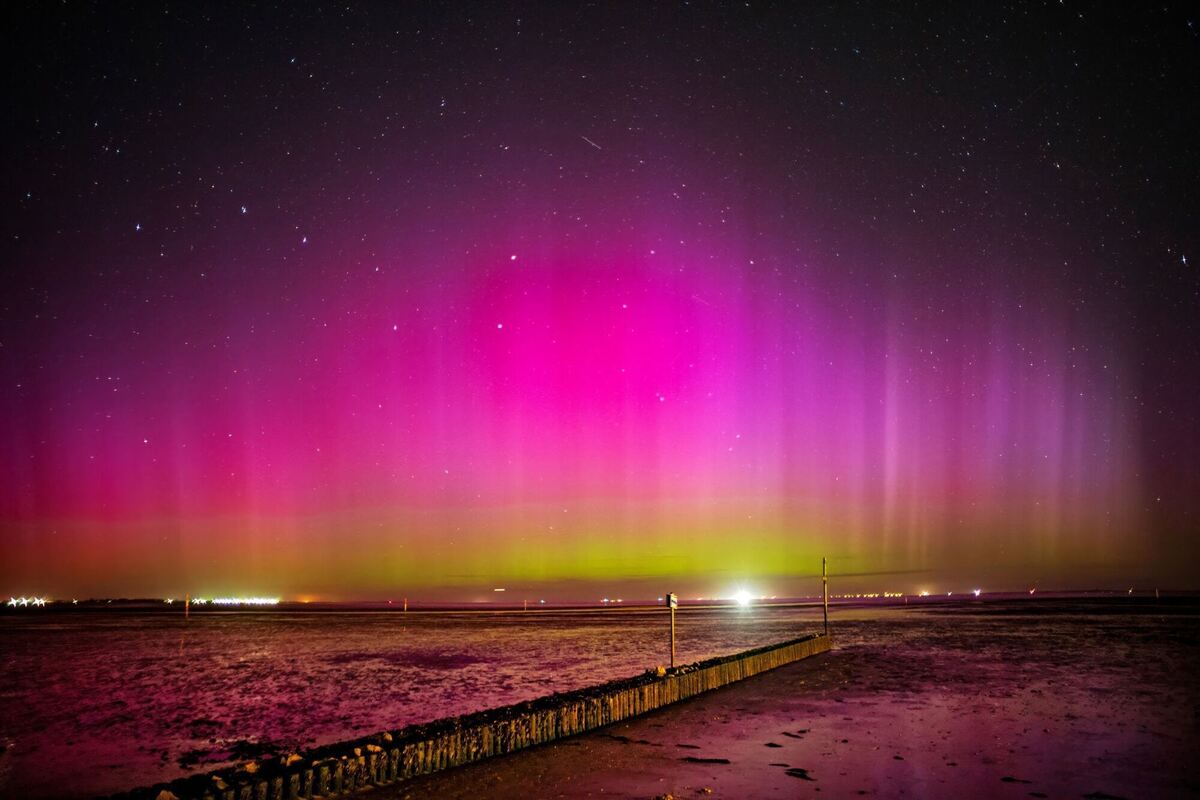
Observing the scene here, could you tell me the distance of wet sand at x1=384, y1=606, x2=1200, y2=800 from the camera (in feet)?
30.9

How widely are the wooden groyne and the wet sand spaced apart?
30 cm

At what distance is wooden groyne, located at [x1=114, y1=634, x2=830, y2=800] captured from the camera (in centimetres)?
839

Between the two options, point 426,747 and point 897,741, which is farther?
point 897,741

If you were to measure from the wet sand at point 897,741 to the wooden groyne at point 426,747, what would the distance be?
0.30 meters

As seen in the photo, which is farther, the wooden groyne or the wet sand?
the wet sand

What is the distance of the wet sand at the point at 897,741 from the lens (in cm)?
943

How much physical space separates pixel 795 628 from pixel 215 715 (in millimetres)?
28594

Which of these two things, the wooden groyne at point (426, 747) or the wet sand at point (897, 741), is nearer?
the wooden groyne at point (426, 747)

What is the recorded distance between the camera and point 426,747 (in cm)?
1008

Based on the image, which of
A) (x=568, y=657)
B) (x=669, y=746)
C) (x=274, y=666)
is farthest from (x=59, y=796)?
(x=568, y=657)

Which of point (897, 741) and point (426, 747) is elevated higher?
point (426, 747)

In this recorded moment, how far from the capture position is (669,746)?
11.4 m

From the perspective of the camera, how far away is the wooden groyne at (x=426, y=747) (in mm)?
8391

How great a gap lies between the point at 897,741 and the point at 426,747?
24.0 feet
